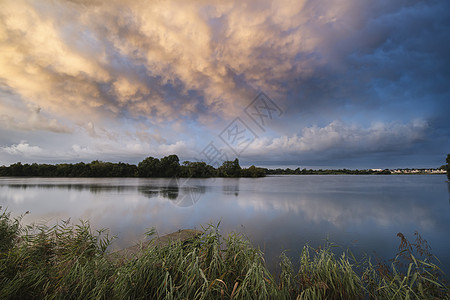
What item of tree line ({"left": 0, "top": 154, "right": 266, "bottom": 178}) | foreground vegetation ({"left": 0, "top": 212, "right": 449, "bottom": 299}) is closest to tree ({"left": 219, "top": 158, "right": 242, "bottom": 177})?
tree line ({"left": 0, "top": 154, "right": 266, "bottom": 178})

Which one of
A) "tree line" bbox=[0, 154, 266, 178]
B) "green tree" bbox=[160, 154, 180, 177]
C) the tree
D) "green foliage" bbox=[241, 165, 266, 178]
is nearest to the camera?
"tree line" bbox=[0, 154, 266, 178]

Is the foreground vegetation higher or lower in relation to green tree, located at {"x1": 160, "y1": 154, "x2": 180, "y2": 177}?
lower

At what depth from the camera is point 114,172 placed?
81562mm

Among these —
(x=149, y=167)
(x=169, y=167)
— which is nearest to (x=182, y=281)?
(x=169, y=167)

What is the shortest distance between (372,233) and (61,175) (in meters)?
102

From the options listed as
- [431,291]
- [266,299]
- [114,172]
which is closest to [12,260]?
[266,299]

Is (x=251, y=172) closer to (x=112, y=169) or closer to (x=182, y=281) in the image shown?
(x=112, y=169)

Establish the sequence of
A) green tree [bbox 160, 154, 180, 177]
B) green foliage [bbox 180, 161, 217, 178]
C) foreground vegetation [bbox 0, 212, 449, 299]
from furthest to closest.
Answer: green foliage [bbox 180, 161, 217, 178], green tree [bbox 160, 154, 180, 177], foreground vegetation [bbox 0, 212, 449, 299]

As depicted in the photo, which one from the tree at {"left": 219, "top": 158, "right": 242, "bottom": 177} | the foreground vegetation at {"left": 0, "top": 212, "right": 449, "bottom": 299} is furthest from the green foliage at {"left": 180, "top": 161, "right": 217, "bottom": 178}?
the foreground vegetation at {"left": 0, "top": 212, "right": 449, "bottom": 299}

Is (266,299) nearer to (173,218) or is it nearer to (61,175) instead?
(173,218)

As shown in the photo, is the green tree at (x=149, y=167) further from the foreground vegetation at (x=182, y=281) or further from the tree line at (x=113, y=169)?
the foreground vegetation at (x=182, y=281)

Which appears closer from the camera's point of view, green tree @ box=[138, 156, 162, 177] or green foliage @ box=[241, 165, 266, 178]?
green tree @ box=[138, 156, 162, 177]

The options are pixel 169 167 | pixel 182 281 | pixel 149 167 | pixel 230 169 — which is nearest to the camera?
pixel 182 281

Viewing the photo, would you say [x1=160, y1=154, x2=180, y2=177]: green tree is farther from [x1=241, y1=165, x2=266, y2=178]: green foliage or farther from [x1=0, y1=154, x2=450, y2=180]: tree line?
[x1=241, y1=165, x2=266, y2=178]: green foliage
